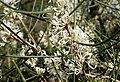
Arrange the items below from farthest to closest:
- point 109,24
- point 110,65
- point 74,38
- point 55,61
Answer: point 109,24 → point 110,65 → point 55,61 → point 74,38

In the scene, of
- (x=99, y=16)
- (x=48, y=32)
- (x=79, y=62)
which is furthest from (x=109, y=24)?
(x=79, y=62)

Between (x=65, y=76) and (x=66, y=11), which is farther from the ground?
(x=66, y=11)

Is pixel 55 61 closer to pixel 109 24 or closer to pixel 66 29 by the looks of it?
pixel 66 29

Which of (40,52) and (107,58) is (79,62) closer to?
(40,52)

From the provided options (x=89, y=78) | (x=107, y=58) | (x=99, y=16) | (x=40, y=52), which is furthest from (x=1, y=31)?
(x=99, y=16)

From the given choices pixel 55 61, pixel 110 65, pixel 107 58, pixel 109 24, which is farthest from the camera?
pixel 109 24

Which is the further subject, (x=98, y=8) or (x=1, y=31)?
(x=98, y=8)

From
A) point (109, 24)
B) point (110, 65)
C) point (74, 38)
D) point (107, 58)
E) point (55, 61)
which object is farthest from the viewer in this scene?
point (109, 24)

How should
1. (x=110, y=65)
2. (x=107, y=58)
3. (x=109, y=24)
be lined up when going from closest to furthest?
(x=110, y=65) → (x=107, y=58) → (x=109, y=24)

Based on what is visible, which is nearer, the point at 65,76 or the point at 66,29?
the point at 66,29
